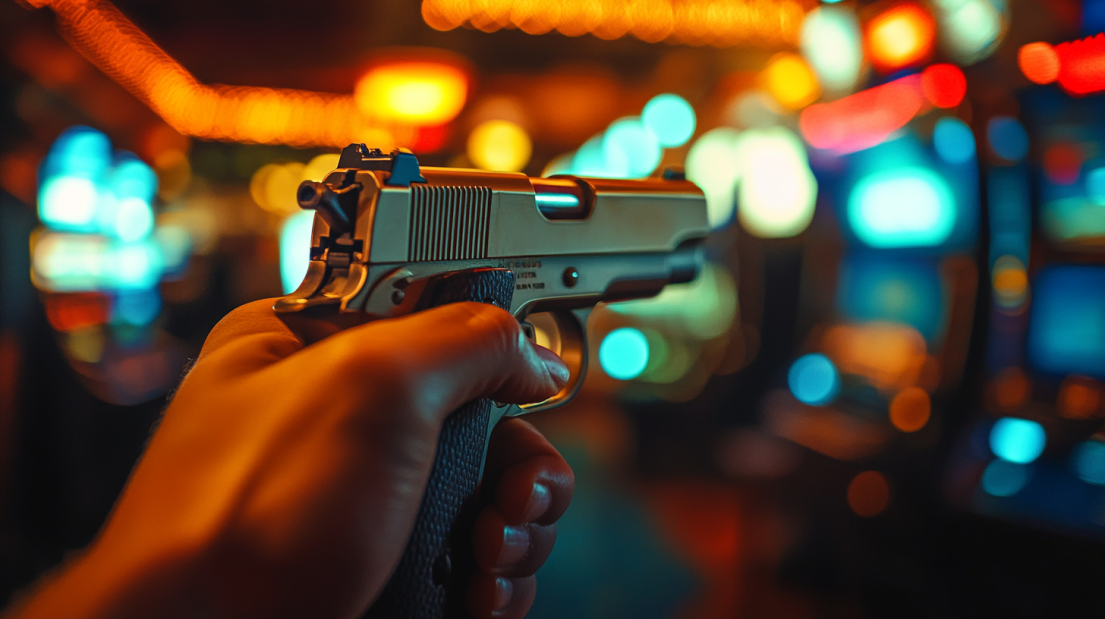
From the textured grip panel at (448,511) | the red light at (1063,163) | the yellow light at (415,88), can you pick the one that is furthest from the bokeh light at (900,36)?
the yellow light at (415,88)

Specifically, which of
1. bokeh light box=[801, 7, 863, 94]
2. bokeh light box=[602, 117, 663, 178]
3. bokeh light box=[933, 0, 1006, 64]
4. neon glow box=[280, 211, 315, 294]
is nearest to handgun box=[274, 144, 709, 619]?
bokeh light box=[933, 0, 1006, 64]

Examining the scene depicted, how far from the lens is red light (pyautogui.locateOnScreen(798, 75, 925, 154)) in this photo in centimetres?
269

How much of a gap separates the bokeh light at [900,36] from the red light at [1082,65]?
727 mm

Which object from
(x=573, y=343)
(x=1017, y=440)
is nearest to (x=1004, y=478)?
(x=1017, y=440)

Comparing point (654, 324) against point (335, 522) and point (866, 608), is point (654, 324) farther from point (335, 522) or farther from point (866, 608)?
point (335, 522)

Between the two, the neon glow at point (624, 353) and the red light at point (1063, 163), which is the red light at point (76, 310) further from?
the red light at point (1063, 163)

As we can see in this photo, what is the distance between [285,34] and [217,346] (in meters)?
6.93

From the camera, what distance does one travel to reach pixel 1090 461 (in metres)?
1.86

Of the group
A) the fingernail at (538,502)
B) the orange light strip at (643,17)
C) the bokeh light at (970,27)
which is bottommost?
the fingernail at (538,502)

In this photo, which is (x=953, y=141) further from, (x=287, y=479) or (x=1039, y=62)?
(x=287, y=479)

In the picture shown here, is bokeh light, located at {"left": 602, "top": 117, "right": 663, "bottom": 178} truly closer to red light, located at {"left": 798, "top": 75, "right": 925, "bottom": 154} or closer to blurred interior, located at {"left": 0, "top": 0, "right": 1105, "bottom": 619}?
blurred interior, located at {"left": 0, "top": 0, "right": 1105, "bottom": 619}

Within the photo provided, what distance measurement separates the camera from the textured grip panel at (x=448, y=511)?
80 cm

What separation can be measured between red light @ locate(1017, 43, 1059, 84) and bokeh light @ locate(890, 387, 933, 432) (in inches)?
49.9

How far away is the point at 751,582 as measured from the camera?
9.19 feet
